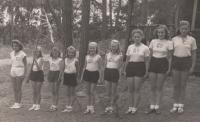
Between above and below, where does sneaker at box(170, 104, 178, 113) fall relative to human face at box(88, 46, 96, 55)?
below

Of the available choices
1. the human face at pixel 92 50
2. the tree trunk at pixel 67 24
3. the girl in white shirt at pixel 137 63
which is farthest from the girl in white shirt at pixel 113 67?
the tree trunk at pixel 67 24

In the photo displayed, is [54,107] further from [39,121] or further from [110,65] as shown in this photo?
[110,65]

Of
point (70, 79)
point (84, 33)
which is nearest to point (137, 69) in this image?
point (70, 79)

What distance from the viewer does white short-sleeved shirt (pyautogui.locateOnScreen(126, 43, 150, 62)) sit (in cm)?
821

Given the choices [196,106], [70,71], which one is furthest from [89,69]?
[196,106]

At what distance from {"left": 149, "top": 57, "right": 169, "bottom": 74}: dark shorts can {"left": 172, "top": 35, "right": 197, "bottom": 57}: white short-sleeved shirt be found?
0.36 m

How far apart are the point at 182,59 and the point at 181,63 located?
0.09 metres

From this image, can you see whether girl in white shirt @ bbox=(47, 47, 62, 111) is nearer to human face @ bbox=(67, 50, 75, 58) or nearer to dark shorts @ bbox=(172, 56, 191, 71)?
human face @ bbox=(67, 50, 75, 58)

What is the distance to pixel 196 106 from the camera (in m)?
9.05

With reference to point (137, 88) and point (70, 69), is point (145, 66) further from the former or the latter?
point (70, 69)

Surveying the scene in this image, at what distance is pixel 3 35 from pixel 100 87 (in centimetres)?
2995

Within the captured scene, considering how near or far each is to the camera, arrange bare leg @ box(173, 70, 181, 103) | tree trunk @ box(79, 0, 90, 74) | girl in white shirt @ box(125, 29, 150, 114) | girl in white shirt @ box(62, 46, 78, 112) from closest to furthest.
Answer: girl in white shirt @ box(125, 29, 150, 114) < bare leg @ box(173, 70, 181, 103) < girl in white shirt @ box(62, 46, 78, 112) < tree trunk @ box(79, 0, 90, 74)

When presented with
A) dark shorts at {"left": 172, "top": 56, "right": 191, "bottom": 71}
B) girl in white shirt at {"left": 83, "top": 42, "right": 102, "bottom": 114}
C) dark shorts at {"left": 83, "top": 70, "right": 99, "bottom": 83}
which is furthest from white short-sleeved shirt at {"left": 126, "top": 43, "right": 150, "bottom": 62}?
dark shorts at {"left": 83, "top": 70, "right": 99, "bottom": 83}

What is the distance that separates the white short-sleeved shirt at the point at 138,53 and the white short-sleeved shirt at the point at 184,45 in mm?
629
